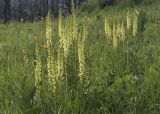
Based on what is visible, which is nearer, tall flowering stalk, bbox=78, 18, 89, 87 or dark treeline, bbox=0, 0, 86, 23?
tall flowering stalk, bbox=78, 18, 89, 87

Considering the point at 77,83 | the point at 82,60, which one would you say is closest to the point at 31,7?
the point at 77,83

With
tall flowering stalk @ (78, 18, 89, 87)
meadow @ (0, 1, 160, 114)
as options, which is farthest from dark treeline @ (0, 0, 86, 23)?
tall flowering stalk @ (78, 18, 89, 87)

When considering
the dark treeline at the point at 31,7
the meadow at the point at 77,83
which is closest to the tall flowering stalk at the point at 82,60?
the meadow at the point at 77,83

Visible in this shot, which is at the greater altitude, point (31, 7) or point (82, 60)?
point (31, 7)

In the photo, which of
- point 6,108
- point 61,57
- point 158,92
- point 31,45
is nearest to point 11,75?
point 6,108

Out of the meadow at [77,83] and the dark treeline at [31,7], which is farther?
the dark treeline at [31,7]

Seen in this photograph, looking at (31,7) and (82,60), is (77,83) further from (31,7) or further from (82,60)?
(31,7)

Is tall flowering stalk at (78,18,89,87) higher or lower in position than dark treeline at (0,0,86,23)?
lower

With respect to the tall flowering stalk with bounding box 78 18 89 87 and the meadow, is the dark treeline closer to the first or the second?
the meadow

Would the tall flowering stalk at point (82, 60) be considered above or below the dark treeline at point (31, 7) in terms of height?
below

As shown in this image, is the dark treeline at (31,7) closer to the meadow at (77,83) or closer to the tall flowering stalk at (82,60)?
the meadow at (77,83)

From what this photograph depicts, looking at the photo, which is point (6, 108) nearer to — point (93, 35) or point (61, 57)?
point (61, 57)

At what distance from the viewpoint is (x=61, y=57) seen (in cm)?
334

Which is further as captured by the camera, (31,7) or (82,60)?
(31,7)
